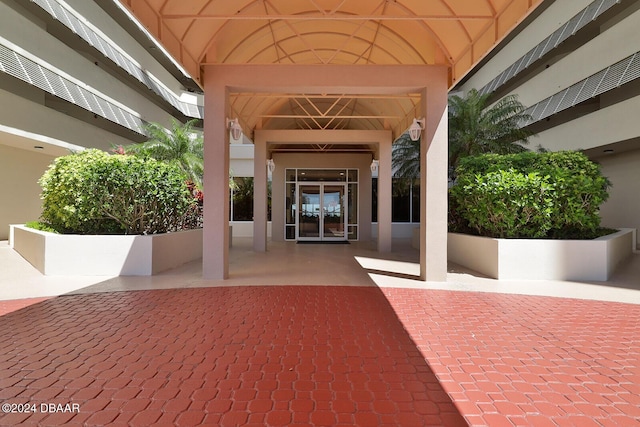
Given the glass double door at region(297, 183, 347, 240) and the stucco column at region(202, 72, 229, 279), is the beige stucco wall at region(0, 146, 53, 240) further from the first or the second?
the stucco column at region(202, 72, 229, 279)

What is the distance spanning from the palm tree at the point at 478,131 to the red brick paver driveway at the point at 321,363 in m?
9.36

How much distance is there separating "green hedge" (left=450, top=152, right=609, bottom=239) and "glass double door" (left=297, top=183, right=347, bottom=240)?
A: 943cm

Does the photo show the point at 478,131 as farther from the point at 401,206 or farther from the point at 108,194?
the point at 108,194

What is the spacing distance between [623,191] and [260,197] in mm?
16014

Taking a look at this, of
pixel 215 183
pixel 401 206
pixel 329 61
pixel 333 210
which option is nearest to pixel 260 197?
pixel 333 210

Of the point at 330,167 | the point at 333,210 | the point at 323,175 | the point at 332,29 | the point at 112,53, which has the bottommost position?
the point at 333,210

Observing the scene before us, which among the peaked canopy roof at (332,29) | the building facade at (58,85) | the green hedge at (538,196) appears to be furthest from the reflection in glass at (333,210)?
the building facade at (58,85)

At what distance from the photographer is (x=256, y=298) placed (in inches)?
245

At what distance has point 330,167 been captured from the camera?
18.0 m

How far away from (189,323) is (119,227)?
5.54 m

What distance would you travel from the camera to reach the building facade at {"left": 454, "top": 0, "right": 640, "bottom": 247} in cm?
1444

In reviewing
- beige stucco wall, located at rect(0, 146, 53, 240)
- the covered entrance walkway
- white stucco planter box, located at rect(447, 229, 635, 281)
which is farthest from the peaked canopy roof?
beige stucco wall, located at rect(0, 146, 53, 240)

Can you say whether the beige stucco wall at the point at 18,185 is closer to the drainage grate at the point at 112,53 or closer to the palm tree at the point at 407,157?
the drainage grate at the point at 112,53

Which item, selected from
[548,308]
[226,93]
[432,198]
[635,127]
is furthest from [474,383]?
[635,127]
